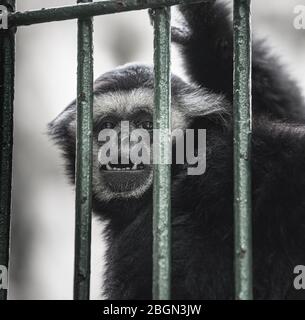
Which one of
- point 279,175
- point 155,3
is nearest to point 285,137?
point 279,175

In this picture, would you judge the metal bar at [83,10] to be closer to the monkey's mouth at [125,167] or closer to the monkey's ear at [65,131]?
the monkey's mouth at [125,167]

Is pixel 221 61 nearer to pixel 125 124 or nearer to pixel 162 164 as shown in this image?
pixel 125 124

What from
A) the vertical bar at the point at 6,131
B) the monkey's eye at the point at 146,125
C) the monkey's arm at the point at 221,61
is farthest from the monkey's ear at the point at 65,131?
the vertical bar at the point at 6,131

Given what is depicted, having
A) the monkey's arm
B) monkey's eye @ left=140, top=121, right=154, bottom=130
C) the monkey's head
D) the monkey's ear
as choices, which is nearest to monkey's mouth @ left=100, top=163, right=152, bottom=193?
the monkey's head

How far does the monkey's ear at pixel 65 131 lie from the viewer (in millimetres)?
3719

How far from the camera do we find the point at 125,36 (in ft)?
20.2

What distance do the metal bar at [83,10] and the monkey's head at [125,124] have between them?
1212 millimetres

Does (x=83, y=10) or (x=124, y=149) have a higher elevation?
(x=83, y=10)

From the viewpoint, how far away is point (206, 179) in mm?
2344

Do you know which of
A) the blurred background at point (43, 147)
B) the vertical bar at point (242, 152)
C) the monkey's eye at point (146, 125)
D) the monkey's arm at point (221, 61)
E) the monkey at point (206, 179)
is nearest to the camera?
the vertical bar at point (242, 152)

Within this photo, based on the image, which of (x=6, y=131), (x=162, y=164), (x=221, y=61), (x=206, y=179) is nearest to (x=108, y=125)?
(x=221, y=61)

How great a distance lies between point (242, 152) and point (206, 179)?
66 centimetres

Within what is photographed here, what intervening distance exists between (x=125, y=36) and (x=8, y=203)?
455 cm

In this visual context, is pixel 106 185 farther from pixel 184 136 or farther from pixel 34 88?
pixel 34 88
